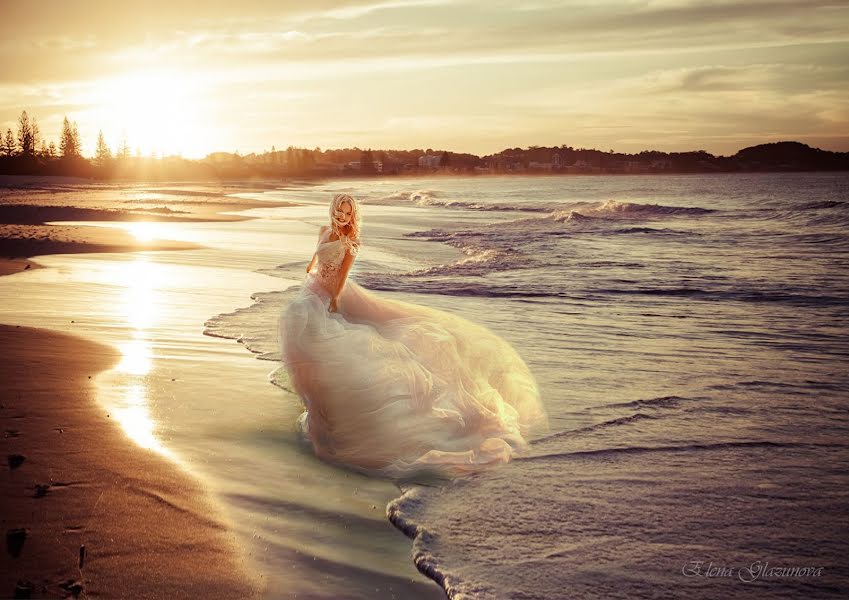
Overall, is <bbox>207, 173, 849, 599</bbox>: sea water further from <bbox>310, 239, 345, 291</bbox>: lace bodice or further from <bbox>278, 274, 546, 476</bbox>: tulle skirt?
<bbox>310, 239, 345, 291</bbox>: lace bodice

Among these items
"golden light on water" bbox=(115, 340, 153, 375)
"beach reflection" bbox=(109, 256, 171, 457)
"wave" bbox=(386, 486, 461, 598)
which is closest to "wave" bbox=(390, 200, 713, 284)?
"beach reflection" bbox=(109, 256, 171, 457)

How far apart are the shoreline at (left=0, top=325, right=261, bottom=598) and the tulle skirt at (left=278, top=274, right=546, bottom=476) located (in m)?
1.32

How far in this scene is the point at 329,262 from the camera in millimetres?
7051

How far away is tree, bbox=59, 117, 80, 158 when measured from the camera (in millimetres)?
158000

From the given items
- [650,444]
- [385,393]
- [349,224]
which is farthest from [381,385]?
[650,444]

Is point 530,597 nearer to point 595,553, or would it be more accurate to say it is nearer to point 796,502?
point 595,553

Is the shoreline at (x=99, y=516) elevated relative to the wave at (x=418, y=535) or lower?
elevated

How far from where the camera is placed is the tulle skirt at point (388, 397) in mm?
6319

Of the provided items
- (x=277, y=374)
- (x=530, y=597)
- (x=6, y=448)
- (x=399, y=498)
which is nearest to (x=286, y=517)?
(x=399, y=498)

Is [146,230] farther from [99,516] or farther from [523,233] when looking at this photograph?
[99,516]

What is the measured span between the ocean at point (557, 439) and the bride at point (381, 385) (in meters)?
0.24

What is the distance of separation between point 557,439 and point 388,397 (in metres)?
1.72

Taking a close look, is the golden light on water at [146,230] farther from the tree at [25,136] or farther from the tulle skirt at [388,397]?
the tree at [25,136]

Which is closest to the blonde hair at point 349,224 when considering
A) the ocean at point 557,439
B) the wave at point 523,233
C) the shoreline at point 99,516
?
the ocean at point 557,439
